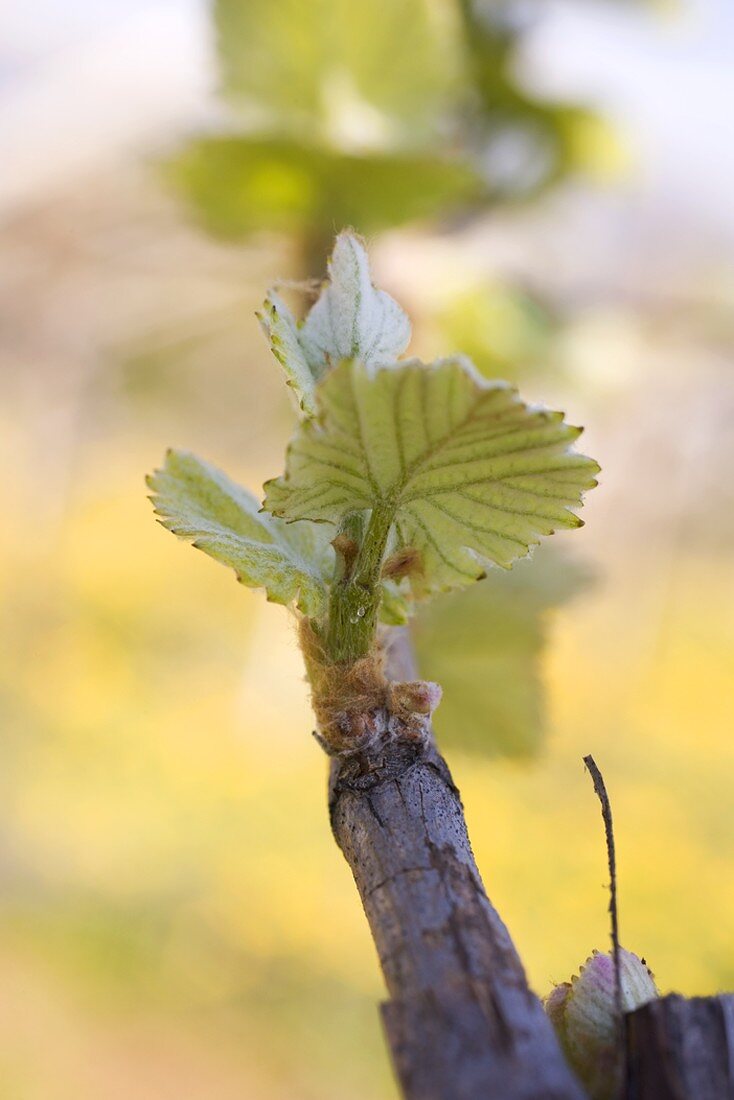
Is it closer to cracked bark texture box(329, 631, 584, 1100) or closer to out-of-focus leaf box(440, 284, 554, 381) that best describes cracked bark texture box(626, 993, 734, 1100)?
cracked bark texture box(329, 631, 584, 1100)

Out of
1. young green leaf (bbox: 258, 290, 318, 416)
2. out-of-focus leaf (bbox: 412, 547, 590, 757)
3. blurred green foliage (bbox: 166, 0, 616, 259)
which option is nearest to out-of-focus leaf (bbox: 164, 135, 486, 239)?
blurred green foliage (bbox: 166, 0, 616, 259)

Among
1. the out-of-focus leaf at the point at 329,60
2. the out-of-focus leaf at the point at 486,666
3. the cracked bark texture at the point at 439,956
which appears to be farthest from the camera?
the out-of-focus leaf at the point at 329,60

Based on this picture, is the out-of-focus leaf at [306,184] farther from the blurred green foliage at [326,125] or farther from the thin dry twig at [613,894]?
the thin dry twig at [613,894]

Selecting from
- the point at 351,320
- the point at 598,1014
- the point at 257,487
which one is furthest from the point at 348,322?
the point at 257,487

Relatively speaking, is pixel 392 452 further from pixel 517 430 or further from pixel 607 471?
pixel 607 471

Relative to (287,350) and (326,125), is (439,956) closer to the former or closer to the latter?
(287,350)

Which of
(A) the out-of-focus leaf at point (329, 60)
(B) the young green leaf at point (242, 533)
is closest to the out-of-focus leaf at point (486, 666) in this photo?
(B) the young green leaf at point (242, 533)
